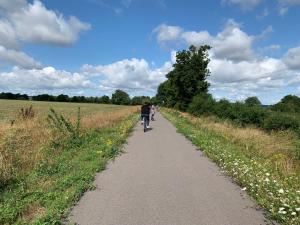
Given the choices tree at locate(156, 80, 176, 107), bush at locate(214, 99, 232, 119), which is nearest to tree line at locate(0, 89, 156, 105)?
tree at locate(156, 80, 176, 107)

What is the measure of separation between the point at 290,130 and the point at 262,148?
720 centimetres

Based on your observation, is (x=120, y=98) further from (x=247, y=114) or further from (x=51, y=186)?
(x=51, y=186)

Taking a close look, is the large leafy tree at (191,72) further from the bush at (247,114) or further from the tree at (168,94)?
the bush at (247,114)

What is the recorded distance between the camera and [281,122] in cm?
2148

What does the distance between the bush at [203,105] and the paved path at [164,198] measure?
96.0 feet

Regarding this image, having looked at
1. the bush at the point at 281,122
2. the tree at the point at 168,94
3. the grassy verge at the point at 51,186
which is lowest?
the grassy verge at the point at 51,186

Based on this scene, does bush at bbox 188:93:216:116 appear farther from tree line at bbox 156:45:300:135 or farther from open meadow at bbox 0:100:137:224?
open meadow at bbox 0:100:137:224

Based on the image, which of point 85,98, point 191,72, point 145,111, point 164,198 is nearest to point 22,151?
point 164,198

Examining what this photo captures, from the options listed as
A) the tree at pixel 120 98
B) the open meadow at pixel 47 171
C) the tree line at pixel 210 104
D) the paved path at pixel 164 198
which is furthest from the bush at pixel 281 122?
the tree at pixel 120 98

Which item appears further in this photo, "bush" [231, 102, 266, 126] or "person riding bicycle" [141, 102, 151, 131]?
"bush" [231, 102, 266, 126]

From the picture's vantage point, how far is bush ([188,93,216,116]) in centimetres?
3926

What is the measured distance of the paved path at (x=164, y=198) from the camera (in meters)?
5.35

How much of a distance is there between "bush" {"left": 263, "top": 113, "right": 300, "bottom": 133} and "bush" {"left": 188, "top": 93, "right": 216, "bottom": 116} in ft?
48.9

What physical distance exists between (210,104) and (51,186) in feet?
111
